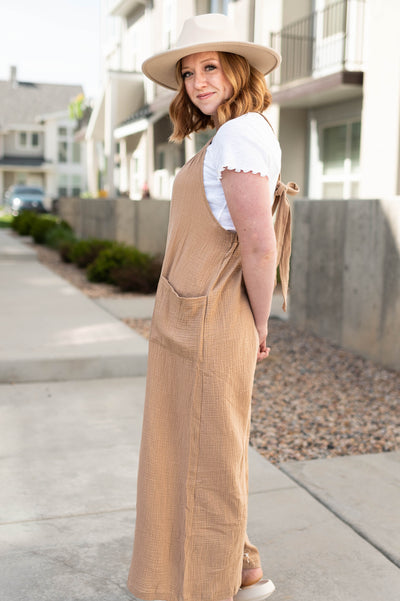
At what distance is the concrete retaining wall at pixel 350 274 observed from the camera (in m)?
5.86

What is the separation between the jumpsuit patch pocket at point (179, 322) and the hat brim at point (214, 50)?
2.24ft

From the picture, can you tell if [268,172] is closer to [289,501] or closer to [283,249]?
[283,249]

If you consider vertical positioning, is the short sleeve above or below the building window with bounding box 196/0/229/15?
below

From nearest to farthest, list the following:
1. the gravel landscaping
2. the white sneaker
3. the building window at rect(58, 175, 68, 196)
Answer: the white sneaker
the gravel landscaping
the building window at rect(58, 175, 68, 196)

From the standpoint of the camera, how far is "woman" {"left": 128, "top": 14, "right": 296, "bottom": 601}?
203 centimetres

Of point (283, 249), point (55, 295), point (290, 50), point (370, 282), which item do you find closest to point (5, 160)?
point (290, 50)

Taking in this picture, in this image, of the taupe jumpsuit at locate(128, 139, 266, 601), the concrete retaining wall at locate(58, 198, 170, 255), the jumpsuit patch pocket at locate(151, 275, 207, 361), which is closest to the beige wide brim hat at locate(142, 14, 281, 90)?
the taupe jumpsuit at locate(128, 139, 266, 601)

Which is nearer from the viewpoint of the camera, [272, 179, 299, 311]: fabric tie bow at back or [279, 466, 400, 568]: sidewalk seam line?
[272, 179, 299, 311]: fabric tie bow at back

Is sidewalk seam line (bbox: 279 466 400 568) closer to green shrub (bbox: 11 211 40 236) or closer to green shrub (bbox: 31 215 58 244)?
green shrub (bbox: 31 215 58 244)

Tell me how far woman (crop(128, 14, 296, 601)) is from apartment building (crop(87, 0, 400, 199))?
849cm

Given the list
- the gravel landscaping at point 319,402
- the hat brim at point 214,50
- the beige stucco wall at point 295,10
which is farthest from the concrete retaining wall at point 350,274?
the beige stucco wall at point 295,10

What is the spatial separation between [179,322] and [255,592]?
0.99 m

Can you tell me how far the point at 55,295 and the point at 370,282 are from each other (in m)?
4.20

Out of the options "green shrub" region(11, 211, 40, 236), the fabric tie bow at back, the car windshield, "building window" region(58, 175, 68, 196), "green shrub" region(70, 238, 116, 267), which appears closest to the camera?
the fabric tie bow at back
